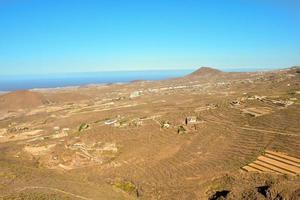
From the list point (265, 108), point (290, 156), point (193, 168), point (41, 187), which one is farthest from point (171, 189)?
point (265, 108)

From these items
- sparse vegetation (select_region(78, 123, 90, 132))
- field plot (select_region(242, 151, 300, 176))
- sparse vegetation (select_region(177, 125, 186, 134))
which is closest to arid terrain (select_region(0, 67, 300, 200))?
field plot (select_region(242, 151, 300, 176))

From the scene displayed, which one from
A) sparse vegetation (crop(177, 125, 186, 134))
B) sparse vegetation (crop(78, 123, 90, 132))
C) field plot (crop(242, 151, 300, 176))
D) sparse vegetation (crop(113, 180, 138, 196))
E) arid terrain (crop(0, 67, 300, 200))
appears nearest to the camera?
arid terrain (crop(0, 67, 300, 200))

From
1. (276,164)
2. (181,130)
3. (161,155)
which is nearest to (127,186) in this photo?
(161,155)

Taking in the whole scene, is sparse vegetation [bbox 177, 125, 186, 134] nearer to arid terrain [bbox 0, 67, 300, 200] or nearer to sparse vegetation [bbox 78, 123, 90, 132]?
arid terrain [bbox 0, 67, 300, 200]

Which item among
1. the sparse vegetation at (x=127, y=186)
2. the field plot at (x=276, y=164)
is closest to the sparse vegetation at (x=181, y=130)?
the field plot at (x=276, y=164)

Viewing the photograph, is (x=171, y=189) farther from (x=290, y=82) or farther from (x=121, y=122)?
(x=290, y=82)

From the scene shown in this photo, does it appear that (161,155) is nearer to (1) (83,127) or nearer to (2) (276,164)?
(2) (276,164)

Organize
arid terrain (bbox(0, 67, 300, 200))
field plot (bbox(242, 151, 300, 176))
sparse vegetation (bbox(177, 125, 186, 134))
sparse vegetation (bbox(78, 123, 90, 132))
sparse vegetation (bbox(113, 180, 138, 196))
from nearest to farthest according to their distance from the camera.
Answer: arid terrain (bbox(0, 67, 300, 200))
sparse vegetation (bbox(113, 180, 138, 196))
field plot (bbox(242, 151, 300, 176))
sparse vegetation (bbox(177, 125, 186, 134))
sparse vegetation (bbox(78, 123, 90, 132))

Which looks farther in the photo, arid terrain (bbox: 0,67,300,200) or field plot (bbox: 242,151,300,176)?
field plot (bbox: 242,151,300,176)
